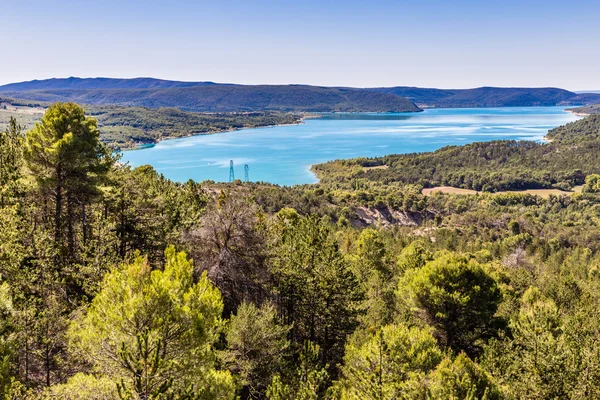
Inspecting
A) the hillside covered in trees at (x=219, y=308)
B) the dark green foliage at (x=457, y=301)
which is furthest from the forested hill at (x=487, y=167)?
the hillside covered in trees at (x=219, y=308)

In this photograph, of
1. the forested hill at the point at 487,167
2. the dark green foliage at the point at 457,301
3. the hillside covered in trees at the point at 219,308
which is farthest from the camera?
the forested hill at the point at 487,167

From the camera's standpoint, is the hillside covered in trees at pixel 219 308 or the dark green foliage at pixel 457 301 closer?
the hillside covered in trees at pixel 219 308

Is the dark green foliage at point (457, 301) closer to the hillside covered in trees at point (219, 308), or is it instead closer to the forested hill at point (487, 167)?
the hillside covered in trees at point (219, 308)

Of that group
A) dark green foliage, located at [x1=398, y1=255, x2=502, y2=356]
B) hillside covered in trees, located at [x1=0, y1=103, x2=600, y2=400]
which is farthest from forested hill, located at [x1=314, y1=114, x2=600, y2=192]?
hillside covered in trees, located at [x1=0, y1=103, x2=600, y2=400]

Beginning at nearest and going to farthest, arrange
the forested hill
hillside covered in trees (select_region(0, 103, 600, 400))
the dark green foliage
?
hillside covered in trees (select_region(0, 103, 600, 400)) → the dark green foliage → the forested hill

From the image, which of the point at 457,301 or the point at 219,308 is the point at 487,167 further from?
the point at 219,308

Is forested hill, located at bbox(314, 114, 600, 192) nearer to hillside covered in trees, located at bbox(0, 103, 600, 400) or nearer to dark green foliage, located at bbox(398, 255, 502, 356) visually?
dark green foliage, located at bbox(398, 255, 502, 356)

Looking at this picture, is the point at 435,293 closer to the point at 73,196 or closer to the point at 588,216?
the point at 73,196

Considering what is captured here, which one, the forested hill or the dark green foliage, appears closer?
the dark green foliage

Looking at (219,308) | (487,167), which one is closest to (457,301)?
(219,308)

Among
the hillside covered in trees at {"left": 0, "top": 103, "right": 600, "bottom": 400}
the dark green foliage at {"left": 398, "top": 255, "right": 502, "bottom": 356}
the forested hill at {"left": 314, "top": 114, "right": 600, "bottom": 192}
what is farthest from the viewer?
the forested hill at {"left": 314, "top": 114, "right": 600, "bottom": 192}
